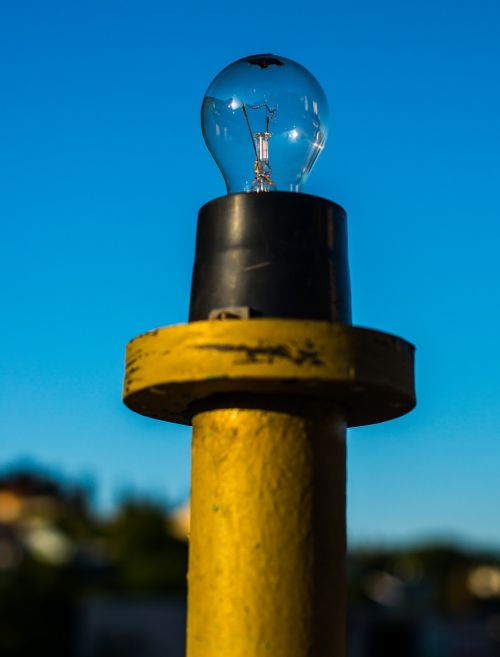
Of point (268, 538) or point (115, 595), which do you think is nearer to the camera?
point (268, 538)

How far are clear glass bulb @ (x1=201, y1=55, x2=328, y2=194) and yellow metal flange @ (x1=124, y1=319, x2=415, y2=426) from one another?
2.11ft

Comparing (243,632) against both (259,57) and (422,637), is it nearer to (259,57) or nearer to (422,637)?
(259,57)

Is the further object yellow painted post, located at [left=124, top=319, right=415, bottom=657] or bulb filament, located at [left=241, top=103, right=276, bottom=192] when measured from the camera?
bulb filament, located at [left=241, top=103, right=276, bottom=192]

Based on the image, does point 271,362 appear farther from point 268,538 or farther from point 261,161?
point 261,161

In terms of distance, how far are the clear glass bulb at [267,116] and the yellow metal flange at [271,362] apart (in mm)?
643

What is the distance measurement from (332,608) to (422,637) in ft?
199

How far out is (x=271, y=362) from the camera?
2.54 meters

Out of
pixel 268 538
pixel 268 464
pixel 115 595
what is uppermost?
pixel 115 595

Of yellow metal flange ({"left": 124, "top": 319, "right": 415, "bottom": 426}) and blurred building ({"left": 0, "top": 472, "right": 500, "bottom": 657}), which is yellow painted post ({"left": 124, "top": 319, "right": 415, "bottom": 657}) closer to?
yellow metal flange ({"left": 124, "top": 319, "right": 415, "bottom": 426})

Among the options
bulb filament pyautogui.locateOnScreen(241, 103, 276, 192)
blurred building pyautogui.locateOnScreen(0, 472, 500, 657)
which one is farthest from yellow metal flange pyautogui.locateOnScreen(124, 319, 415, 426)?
blurred building pyautogui.locateOnScreen(0, 472, 500, 657)

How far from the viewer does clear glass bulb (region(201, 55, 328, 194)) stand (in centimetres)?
307

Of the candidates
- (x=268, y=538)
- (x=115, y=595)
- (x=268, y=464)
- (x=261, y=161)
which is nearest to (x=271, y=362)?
(x=268, y=464)

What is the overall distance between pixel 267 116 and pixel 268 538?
120 centimetres

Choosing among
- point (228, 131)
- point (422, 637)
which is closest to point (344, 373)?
point (228, 131)
